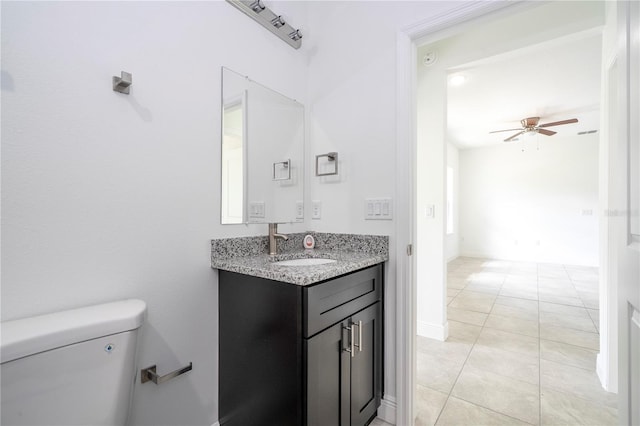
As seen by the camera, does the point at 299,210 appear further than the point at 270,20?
Yes

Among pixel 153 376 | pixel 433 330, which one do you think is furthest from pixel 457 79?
pixel 153 376

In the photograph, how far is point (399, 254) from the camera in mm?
1492

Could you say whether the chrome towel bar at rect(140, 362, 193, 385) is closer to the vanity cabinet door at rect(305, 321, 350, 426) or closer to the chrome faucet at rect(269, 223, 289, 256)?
the vanity cabinet door at rect(305, 321, 350, 426)

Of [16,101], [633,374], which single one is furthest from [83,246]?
[633,374]

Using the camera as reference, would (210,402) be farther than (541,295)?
No

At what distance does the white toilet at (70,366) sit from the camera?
2.30 feet

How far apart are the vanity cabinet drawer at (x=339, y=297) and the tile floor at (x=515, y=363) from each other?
806 mm

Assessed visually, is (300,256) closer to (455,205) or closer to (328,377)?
(328,377)

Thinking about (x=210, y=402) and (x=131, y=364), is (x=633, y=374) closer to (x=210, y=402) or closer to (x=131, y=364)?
(x=131, y=364)

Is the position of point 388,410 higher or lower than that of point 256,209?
lower

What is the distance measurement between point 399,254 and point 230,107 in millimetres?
1152

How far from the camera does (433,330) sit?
2525mm

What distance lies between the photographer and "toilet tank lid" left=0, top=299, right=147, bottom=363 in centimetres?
70

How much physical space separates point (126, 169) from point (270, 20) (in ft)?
3.79
